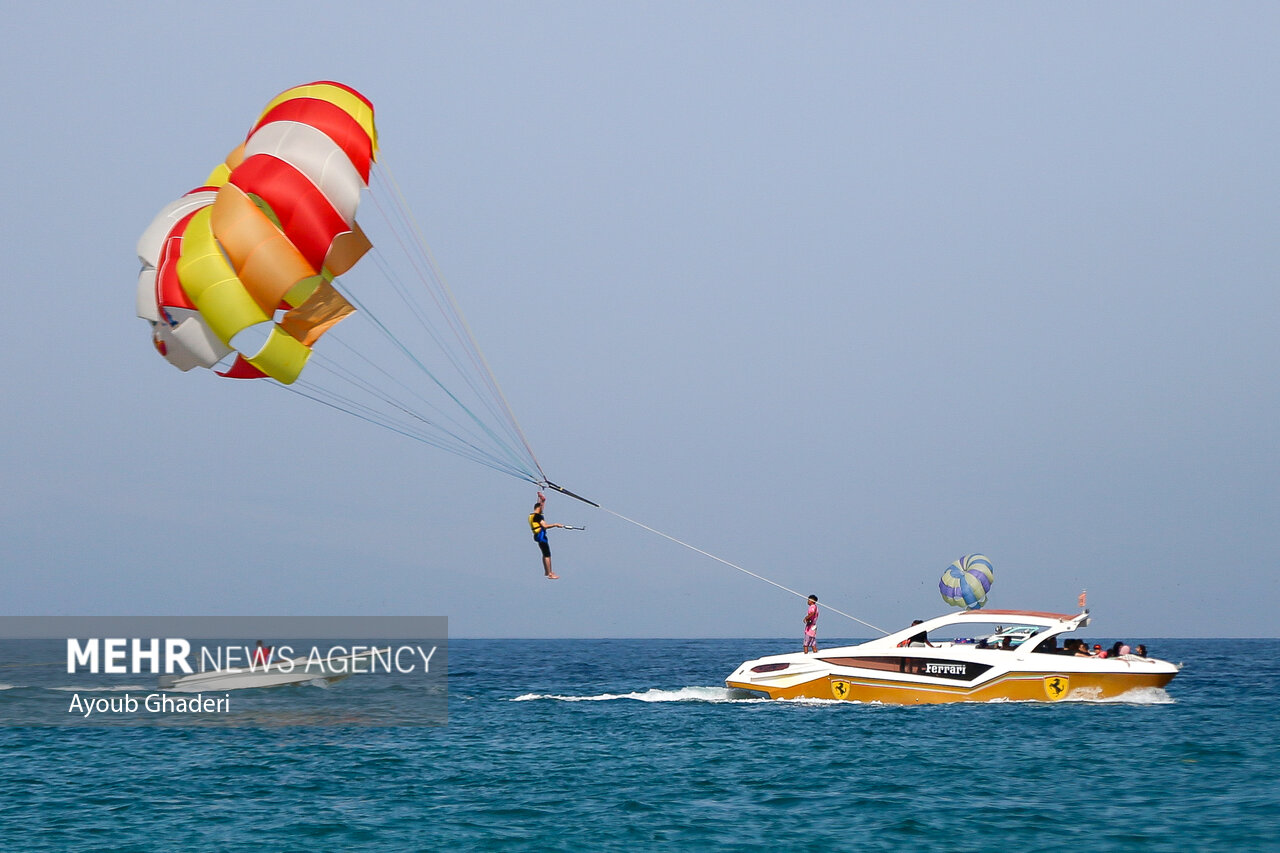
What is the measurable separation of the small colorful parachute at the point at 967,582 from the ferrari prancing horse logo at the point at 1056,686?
52.5ft

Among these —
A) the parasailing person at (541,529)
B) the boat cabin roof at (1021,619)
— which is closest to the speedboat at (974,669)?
the boat cabin roof at (1021,619)

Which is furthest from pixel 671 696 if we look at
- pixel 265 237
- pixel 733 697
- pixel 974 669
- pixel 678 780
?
pixel 265 237

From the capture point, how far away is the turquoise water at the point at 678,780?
49.2ft

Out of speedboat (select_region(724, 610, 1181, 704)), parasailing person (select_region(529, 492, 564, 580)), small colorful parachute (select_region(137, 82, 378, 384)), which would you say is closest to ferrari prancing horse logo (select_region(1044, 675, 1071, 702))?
speedboat (select_region(724, 610, 1181, 704))

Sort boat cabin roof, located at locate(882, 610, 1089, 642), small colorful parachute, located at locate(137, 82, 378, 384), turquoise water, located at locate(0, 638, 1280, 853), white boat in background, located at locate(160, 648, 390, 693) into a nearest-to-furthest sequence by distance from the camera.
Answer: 1. turquoise water, located at locate(0, 638, 1280, 853)
2. small colorful parachute, located at locate(137, 82, 378, 384)
3. boat cabin roof, located at locate(882, 610, 1089, 642)
4. white boat in background, located at locate(160, 648, 390, 693)

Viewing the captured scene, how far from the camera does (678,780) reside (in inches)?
736

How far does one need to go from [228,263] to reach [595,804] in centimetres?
1023

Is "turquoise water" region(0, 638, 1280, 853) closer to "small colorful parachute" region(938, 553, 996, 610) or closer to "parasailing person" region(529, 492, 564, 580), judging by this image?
"parasailing person" region(529, 492, 564, 580)

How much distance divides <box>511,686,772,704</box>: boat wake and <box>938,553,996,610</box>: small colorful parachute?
1242 centimetres

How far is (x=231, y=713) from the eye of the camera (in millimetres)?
32062

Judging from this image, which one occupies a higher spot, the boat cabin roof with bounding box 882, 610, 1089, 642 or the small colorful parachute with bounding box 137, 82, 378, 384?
the small colorful parachute with bounding box 137, 82, 378, 384

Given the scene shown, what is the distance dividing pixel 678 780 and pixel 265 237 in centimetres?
1100

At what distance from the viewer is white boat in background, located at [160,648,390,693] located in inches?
1397

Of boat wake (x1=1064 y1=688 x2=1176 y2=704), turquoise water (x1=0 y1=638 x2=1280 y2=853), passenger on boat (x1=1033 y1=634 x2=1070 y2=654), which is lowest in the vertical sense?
turquoise water (x1=0 y1=638 x2=1280 y2=853)
